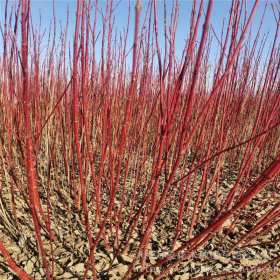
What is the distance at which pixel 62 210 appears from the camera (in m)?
1.90

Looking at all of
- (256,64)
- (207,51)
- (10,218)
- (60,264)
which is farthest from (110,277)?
(256,64)

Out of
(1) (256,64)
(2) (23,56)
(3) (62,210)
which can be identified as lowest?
(3) (62,210)

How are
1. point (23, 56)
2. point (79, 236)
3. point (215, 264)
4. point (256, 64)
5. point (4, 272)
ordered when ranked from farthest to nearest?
point (256, 64), point (79, 236), point (215, 264), point (4, 272), point (23, 56)

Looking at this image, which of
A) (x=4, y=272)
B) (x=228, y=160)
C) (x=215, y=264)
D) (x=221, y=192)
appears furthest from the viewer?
(x=228, y=160)

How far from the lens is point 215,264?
4.73 ft

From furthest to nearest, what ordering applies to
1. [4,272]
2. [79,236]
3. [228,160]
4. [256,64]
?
1. [228,160]
2. [256,64]
3. [79,236]
4. [4,272]

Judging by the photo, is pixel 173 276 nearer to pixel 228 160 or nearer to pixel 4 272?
pixel 4 272

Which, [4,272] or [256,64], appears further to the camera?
[256,64]

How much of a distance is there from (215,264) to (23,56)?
4.24ft

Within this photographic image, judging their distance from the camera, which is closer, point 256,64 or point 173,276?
point 173,276

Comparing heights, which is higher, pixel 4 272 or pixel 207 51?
pixel 207 51

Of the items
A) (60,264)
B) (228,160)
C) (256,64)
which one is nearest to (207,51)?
(256,64)

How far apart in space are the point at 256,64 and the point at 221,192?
1015mm

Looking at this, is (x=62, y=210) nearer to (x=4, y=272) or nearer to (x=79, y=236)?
(x=79, y=236)
